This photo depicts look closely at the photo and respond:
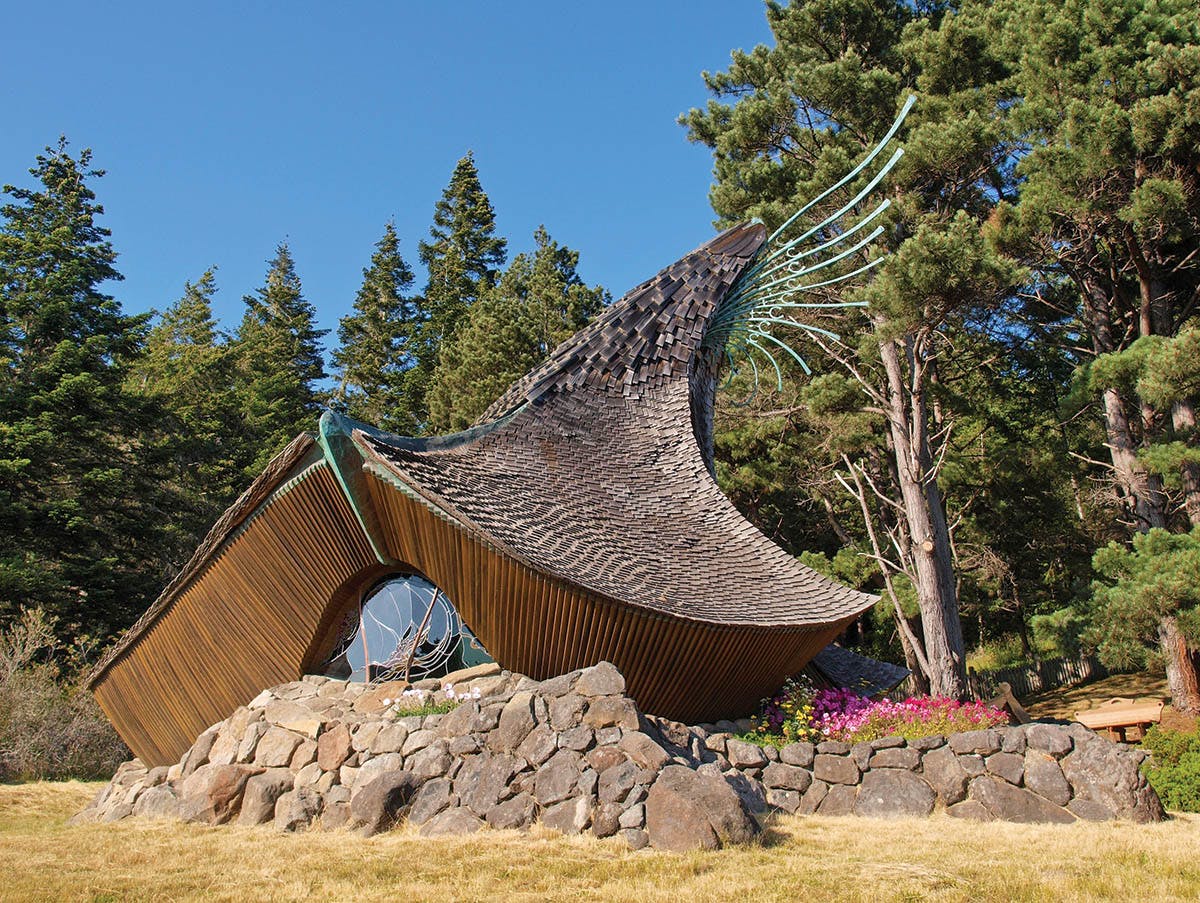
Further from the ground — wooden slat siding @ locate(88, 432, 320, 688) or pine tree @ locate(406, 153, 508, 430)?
pine tree @ locate(406, 153, 508, 430)

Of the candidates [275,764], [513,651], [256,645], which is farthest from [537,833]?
[256,645]

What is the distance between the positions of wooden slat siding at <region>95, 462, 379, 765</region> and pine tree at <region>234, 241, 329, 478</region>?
15.8m

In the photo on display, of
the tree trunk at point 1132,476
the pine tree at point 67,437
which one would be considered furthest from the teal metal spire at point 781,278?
the pine tree at point 67,437

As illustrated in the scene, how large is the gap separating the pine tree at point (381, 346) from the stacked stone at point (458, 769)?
68.1 ft

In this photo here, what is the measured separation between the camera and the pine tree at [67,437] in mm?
17906

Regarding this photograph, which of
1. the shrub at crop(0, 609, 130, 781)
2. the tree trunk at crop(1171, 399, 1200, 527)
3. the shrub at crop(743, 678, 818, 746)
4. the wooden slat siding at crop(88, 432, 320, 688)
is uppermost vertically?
the tree trunk at crop(1171, 399, 1200, 527)

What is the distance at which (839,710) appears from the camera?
31.3 ft

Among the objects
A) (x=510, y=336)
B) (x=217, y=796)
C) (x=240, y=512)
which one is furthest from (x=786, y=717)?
(x=510, y=336)

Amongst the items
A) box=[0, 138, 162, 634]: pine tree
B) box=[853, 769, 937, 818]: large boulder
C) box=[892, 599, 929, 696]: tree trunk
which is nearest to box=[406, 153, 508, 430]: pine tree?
box=[0, 138, 162, 634]: pine tree

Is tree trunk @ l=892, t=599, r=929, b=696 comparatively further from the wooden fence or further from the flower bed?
the flower bed

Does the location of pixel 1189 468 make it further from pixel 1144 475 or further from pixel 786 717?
pixel 786 717

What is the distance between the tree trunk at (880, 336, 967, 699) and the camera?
12859 millimetres

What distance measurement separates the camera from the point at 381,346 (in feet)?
113

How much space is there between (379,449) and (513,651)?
6.80 ft
